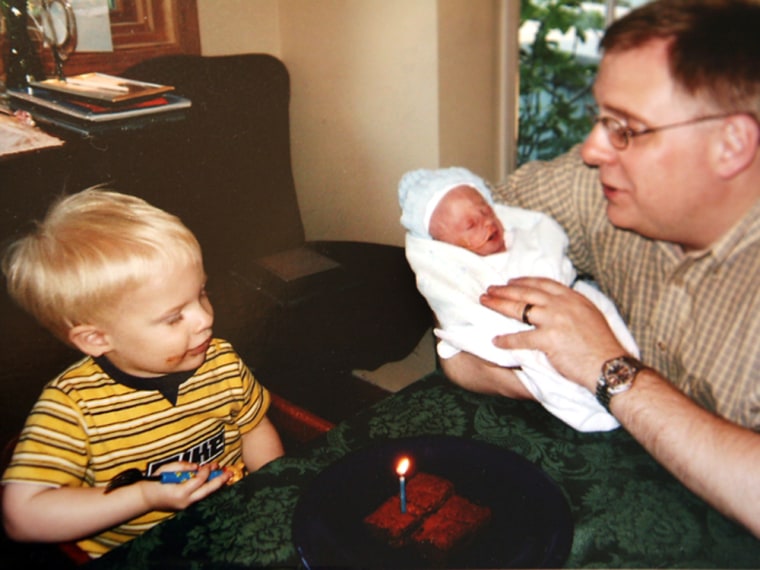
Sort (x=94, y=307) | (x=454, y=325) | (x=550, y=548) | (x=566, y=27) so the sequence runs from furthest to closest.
Answer: 1. (x=566, y=27)
2. (x=454, y=325)
3. (x=94, y=307)
4. (x=550, y=548)

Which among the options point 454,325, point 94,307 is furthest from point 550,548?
point 94,307

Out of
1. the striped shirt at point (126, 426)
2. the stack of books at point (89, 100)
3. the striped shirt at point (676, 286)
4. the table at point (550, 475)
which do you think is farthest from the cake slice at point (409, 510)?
the stack of books at point (89, 100)

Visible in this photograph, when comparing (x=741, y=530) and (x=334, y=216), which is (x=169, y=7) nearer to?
(x=334, y=216)

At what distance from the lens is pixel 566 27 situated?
1452 millimetres

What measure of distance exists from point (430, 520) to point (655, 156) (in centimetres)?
58

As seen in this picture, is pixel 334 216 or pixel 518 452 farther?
pixel 334 216

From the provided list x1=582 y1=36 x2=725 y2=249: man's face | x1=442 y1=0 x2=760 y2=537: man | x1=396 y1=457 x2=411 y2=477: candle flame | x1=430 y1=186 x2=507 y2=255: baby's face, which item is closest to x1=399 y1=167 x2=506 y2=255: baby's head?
x1=430 y1=186 x2=507 y2=255: baby's face

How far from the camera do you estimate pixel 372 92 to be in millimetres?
1224

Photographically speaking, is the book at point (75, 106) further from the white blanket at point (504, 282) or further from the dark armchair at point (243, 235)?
the white blanket at point (504, 282)

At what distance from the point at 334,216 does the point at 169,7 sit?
43 cm

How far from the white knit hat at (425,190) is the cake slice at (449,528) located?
20.7 inches

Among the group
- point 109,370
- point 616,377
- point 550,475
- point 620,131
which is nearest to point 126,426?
point 109,370

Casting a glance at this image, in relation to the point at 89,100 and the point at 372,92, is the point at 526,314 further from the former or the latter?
the point at 89,100

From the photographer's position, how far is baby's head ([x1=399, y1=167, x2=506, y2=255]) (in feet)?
3.84
